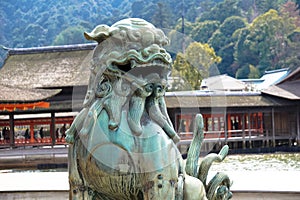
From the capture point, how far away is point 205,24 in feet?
187

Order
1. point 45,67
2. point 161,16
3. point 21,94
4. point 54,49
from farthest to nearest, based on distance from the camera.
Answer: point 161,16
point 54,49
point 45,67
point 21,94

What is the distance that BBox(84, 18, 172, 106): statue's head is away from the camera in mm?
2994

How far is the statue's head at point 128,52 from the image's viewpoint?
2.99 metres

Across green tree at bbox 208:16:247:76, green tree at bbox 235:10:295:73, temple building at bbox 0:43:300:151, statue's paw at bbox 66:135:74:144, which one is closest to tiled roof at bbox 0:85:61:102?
temple building at bbox 0:43:300:151

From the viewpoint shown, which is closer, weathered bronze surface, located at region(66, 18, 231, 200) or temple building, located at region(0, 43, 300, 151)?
weathered bronze surface, located at region(66, 18, 231, 200)

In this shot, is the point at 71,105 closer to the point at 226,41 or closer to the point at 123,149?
the point at 123,149

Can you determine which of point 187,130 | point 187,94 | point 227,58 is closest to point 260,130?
point 187,130

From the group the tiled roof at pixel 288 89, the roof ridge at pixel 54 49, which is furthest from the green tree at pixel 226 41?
the roof ridge at pixel 54 49

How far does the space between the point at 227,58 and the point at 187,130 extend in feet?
108

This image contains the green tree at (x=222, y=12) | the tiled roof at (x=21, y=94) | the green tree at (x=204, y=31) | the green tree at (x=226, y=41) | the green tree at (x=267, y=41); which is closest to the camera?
the tiled roof at (x=21, y=94)

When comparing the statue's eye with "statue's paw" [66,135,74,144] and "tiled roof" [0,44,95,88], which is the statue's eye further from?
"tiled roof" [0,44,95,88]

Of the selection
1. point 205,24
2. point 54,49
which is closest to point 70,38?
point 205,24

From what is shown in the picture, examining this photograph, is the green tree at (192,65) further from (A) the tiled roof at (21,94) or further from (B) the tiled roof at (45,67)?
(B) the tiled roof at (45,67)

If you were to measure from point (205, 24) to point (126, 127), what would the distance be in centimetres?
5512
